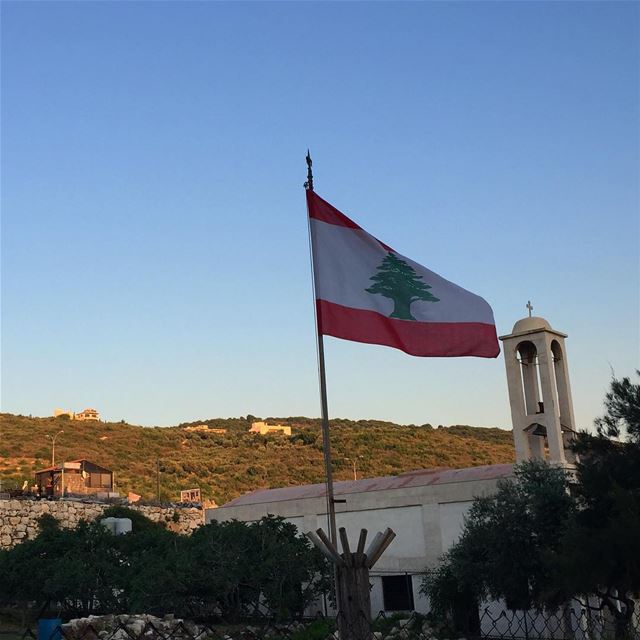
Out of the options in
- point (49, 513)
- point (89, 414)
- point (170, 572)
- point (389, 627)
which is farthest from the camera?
point (89, 414)

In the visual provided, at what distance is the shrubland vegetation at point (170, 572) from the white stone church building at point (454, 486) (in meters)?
2.91

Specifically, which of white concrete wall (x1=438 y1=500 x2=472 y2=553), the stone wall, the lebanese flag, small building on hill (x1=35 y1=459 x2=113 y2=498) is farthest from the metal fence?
small building on hill (x1=35 y1=459 x2=113 y2=498)

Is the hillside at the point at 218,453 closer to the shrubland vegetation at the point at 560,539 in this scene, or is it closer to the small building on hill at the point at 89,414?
the small building on hill at the point at 89,414

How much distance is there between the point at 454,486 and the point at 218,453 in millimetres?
59873

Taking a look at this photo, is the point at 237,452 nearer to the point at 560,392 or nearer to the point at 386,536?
the point at 560,392

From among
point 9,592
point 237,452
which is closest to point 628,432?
point 9,592

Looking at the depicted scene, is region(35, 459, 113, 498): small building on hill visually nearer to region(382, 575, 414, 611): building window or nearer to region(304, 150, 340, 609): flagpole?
region(382, 575, 414, 611): building window

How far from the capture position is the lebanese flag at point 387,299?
1299 cm

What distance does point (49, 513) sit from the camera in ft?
149

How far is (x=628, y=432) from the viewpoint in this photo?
19547mm

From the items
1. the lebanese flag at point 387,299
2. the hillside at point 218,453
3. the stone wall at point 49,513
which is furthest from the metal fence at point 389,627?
the hillside at point 218,453

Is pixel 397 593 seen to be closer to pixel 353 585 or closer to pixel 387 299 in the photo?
pixel 387 299

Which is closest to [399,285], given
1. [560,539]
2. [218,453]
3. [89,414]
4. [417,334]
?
[417,334]

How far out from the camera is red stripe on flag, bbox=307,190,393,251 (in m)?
13.1
